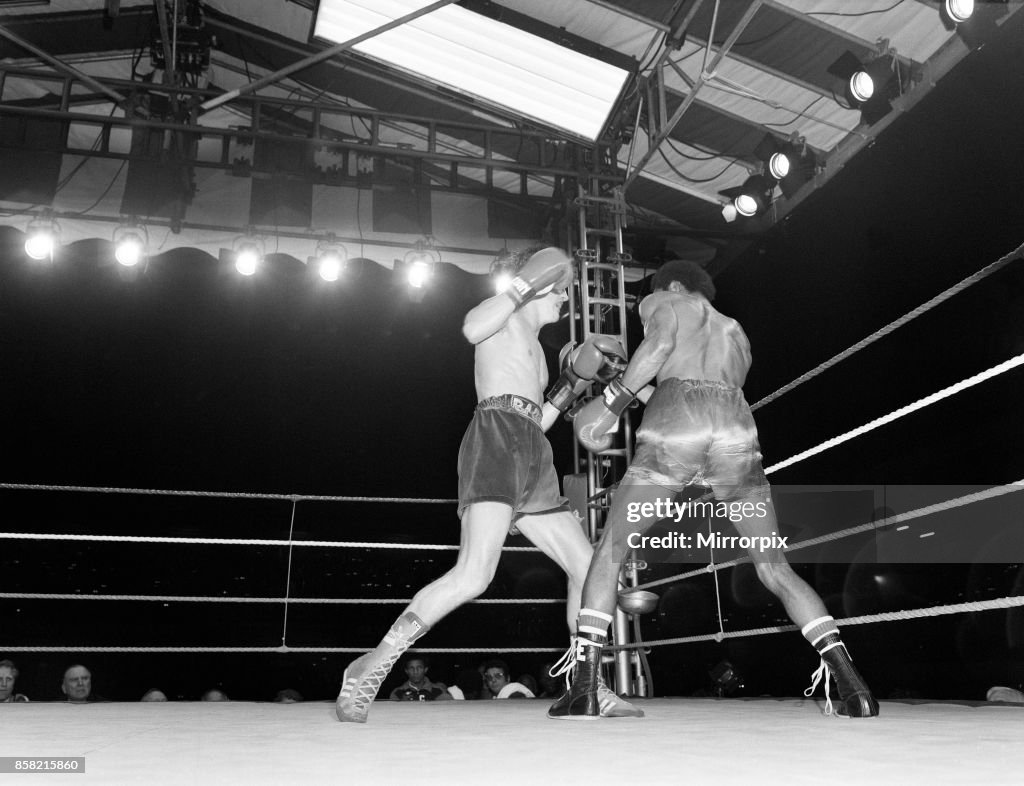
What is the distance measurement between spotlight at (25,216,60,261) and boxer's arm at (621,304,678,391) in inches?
150

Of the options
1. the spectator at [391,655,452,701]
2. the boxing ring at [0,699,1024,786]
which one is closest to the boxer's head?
the boxing ring at [0,699,1024,786]

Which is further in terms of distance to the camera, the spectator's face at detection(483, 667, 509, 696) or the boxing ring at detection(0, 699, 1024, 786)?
the spectator's face at detection(483, 667, 509, 696)

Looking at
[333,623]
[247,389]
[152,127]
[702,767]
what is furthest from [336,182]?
[702,767]

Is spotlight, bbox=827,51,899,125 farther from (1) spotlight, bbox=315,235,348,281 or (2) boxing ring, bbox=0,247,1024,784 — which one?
(1) spotlight, bbox=315,235,348,281

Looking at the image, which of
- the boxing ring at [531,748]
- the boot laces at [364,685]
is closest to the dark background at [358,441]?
the boxing ring at [531,748]

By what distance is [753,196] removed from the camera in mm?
4645

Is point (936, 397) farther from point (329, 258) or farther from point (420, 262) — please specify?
point (329, 258)

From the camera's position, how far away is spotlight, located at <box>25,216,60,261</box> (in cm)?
454

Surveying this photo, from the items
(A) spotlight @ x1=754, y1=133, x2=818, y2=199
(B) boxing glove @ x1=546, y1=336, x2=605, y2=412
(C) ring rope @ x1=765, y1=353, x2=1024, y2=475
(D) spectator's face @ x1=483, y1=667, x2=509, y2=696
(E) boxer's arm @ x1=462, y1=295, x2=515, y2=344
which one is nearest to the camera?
(C) ring rope @ x1=765, y1=353, x2=1024, y2=475

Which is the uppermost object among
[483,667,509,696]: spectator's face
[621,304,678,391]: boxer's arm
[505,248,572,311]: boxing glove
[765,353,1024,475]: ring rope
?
[505,248,572,311]: boxing glove

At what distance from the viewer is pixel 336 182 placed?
484cm

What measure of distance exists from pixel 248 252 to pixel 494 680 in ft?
9.45

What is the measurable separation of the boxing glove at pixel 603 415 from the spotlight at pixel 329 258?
3168 millimetres

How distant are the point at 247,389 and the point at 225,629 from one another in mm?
1980
